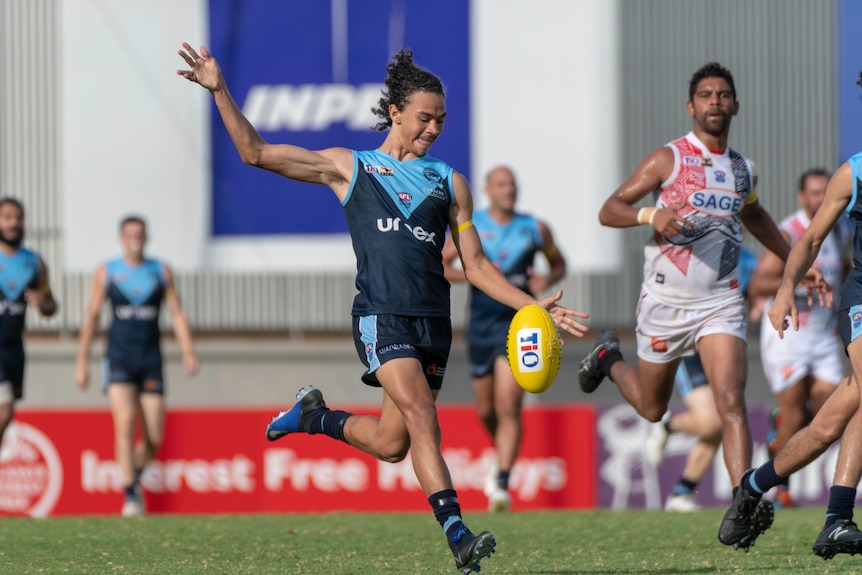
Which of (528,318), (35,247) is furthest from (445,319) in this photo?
(35,247)

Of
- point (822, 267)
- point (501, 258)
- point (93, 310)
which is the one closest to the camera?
point (822, 267)

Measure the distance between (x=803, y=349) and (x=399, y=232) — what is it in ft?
17.9

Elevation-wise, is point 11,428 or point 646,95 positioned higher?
point 646,95

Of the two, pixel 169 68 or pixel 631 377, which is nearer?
pixel 631 377

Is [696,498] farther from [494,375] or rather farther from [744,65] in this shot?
[744,65]

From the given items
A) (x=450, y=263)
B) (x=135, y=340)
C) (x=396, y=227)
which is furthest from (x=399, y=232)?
(x=135, y=340)

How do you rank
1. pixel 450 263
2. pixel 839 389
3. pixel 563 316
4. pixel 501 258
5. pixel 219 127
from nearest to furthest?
pixel 563 316 < pixel 839 389 < pixel 450 263 < pixel 501 258 < pixel 219 127

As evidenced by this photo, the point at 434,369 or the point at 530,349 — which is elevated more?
the point at 530,349

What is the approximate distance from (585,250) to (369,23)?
3980mm

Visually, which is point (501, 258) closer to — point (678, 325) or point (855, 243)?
point (678, 325)

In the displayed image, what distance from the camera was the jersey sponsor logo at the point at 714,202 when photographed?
8344 millimetres

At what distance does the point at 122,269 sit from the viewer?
13734 millimetres

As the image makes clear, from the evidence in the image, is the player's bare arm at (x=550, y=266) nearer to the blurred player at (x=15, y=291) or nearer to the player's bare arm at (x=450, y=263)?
the player's bare arm at (x=450, y=263)

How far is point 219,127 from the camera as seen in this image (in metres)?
19.0
